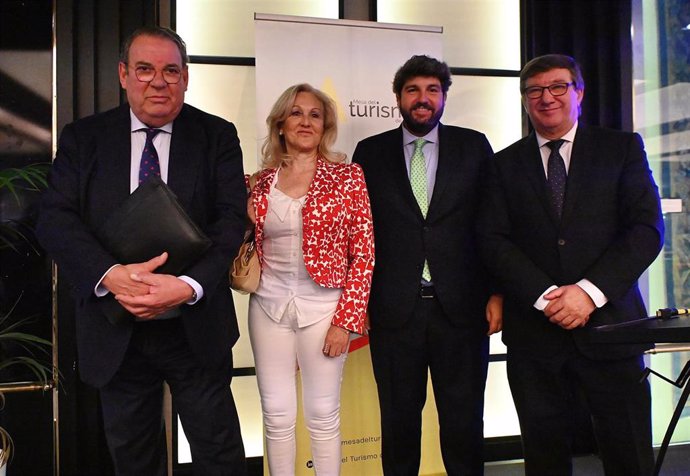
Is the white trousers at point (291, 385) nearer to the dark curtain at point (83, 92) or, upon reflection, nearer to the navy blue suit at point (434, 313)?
the navy blue suit at point (434, 313)

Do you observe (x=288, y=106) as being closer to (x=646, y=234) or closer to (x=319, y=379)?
(x=319, y=379)

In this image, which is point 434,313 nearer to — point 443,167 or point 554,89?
point 443,167

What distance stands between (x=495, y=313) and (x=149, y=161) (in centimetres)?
135

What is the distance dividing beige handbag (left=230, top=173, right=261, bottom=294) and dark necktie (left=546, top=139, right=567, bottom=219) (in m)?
1.05

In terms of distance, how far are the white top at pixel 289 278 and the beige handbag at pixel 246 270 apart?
50 millimetres

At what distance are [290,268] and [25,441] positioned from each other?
5.83ft

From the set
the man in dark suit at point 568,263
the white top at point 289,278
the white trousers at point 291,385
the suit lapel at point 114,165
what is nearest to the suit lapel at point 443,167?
the man in dark suit at point 568,263

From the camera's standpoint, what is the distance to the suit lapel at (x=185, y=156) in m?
1.93

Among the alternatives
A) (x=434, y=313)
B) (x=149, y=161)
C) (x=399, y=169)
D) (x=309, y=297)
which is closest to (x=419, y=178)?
(x=399, y=169)

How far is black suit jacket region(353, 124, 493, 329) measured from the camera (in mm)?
2291

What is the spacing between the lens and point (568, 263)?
2004mm

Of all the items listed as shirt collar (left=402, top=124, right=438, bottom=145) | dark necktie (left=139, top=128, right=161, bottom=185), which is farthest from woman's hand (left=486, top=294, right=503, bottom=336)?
dark necktie (left=139, top=128, right=161, bottom=185)

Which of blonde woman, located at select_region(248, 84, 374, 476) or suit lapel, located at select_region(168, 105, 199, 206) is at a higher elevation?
suit lapel, located at select_region(168, 105, 199, 206)

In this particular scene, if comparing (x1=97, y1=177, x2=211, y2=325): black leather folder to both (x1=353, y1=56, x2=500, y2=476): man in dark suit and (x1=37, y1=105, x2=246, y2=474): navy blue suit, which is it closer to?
(x1=37, y1=105, x2=246, y2=474): navy blue suit
